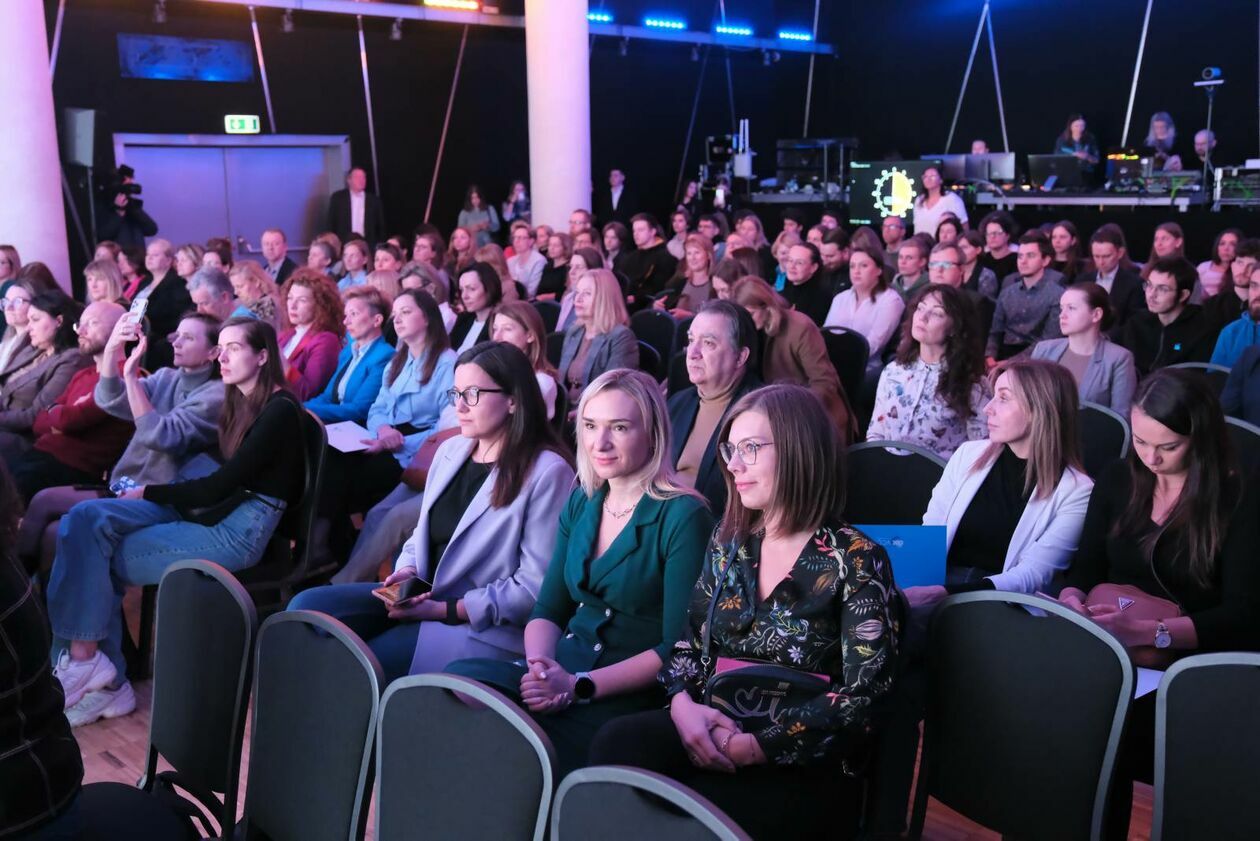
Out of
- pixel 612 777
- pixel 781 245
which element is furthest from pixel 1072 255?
pixel 612 777

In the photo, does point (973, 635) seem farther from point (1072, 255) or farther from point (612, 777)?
point (1072, 255)

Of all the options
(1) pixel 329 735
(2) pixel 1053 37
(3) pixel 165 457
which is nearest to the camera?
(1) pixel 329 735

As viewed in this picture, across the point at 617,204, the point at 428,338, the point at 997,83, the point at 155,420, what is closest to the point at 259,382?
the point at 155,420

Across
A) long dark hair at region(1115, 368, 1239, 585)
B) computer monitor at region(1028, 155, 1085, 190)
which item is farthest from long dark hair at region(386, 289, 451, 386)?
computer monitor at region(1028, 155, 1085, 190)

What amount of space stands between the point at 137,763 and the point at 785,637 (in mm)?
2339

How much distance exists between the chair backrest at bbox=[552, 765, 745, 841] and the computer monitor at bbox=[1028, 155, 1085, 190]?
11.6 m

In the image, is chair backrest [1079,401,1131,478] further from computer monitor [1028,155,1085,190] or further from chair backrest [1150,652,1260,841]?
computer monitor [1028,155,1085,190]

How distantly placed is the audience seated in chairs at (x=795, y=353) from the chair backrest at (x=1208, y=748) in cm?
299

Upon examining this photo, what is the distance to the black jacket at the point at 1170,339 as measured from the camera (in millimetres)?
5738

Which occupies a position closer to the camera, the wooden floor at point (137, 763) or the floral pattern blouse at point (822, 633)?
the floral pattern blouse at point (822, 633)

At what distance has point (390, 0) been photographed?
13.9 m

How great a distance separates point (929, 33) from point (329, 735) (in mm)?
16584

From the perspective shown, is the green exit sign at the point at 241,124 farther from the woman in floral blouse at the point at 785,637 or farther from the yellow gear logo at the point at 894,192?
the woman in floral blouse at the point at 785,637

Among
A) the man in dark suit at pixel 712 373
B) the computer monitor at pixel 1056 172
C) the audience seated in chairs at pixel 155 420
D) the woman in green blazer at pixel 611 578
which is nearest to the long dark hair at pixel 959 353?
the man in dark suit at pixel 712 373
